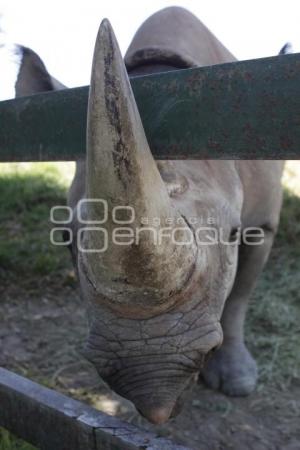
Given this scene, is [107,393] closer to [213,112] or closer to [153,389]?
[153,389]

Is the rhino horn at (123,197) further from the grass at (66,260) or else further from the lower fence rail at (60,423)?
the grass at (66,260)

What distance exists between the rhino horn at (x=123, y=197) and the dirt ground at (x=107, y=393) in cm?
113

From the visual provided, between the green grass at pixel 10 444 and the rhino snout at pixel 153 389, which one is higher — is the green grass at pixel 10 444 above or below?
below

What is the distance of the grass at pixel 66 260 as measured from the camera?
3.35m

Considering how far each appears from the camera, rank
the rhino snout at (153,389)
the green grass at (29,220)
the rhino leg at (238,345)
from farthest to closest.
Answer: the green grass at (29,220)
the rhino leg at (238,345)
the rhino snout at (153,389)

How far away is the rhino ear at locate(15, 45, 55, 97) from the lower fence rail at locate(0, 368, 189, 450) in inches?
63.4

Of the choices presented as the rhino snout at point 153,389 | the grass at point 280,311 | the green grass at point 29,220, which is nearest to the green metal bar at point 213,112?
the rhino snout at point 153,389

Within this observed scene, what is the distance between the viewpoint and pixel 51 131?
1.81 m

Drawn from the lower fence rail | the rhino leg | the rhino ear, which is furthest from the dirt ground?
the rhino ear

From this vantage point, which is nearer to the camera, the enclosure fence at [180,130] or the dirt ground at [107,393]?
the enclosure fence at [180,130]

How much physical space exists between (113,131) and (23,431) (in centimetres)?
78

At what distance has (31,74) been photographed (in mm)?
2877

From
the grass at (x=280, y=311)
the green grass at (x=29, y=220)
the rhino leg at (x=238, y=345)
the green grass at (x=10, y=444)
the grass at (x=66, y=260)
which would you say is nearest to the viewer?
the green grass at (x=10, y=444)

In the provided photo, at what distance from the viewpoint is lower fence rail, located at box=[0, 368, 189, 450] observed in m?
1.33
